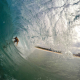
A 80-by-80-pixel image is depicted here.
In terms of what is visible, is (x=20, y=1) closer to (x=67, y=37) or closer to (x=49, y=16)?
(x=49, y=16)

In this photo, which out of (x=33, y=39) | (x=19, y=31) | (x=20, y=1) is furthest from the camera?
(x=19, y=31)

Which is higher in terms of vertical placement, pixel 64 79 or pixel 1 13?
pixel 1 13

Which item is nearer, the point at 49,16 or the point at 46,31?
the point at 49,16

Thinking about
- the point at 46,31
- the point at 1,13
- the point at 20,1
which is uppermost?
the point at 20,1

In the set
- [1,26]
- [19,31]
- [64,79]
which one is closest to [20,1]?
[1,26]

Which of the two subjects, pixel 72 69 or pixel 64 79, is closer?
pixel 64 79

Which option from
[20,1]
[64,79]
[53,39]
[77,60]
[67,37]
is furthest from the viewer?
[77,60]

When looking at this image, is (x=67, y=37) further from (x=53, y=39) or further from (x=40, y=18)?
(x=40, y=18)

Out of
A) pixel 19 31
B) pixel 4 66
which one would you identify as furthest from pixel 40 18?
pixel 4 66

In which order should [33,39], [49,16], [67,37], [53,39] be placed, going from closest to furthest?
1. [49,16]
2. [67,37]
3. [53,39]
4. [33,39]
